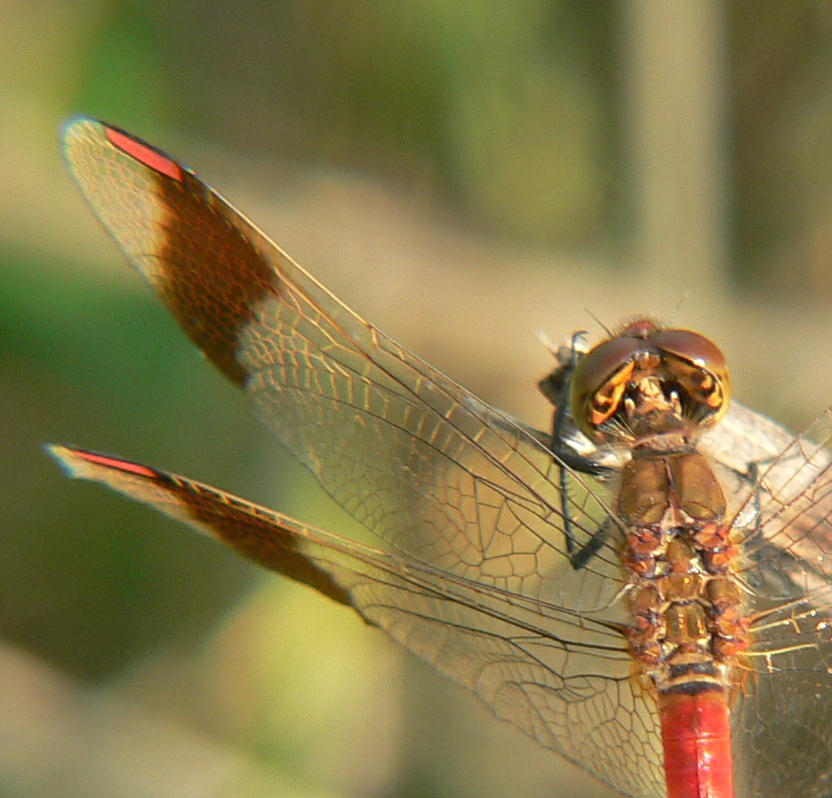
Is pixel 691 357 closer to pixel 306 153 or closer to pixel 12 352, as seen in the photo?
pixel 12 352

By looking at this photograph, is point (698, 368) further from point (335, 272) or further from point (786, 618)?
point (335, 272)

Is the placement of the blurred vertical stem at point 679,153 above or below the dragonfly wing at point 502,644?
above

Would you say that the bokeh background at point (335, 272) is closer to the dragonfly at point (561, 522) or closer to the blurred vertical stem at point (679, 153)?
the blurred vertical stem at point (679, 153)

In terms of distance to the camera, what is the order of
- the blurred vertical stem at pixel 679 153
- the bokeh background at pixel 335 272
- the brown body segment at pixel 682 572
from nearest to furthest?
the brown body segment at pixel 682 572, the bokeh background at pixel 335 272, the blurred vertical stem at pixel 679 153

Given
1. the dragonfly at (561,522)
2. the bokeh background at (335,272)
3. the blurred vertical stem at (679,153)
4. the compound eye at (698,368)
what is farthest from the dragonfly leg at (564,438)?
the blurred vertical stem at (679,153)

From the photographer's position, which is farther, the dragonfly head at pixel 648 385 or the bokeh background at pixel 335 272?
the bokeh background at pixel 335 272

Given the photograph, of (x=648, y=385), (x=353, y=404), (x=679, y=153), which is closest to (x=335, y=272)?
(x=679, y=153)

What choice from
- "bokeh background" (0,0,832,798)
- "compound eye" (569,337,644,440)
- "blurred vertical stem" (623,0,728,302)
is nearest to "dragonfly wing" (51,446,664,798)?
"compound eye" (569,337,644,440)

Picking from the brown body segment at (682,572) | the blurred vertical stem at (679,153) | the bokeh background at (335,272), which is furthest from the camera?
the blurred vertical stem at (679,153)
